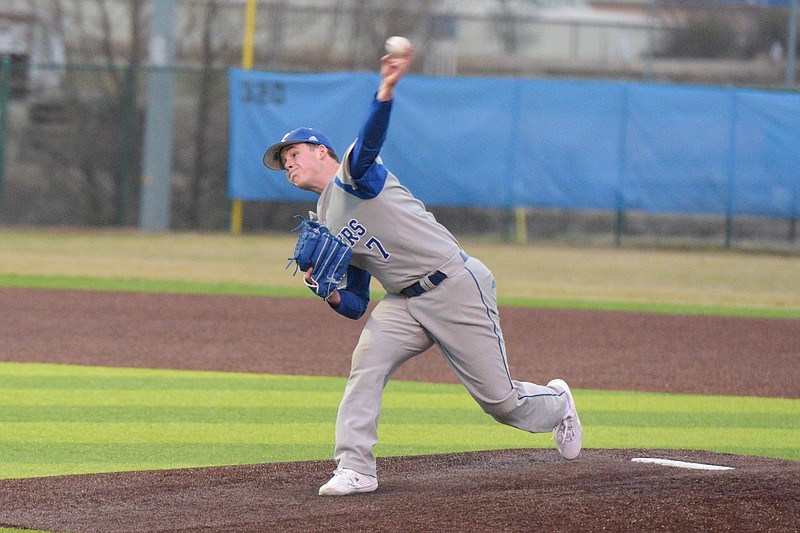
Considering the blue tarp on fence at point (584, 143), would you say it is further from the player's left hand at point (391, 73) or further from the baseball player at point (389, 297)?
the player's left hand at point (391, 73)

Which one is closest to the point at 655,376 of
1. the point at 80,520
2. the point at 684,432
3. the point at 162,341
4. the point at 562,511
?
the point at 684,432

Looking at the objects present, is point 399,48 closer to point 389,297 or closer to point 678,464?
point 389,297

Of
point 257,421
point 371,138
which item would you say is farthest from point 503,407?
point 257,421

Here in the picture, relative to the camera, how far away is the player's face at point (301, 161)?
5367 millimetres

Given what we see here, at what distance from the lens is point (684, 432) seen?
7344 millimetres

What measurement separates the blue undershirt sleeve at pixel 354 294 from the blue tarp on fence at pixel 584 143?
537 inches

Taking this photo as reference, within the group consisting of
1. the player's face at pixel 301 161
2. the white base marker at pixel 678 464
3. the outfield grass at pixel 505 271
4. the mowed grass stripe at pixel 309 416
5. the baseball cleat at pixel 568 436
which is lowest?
the outfield grass at pixel 505 271

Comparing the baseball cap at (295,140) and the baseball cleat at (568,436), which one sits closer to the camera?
the baseball cap at (295,140)

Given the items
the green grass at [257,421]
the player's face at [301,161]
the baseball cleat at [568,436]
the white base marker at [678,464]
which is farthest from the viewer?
the green grass at [257,421]

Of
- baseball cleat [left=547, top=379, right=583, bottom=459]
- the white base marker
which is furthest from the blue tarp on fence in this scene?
baseball cleat [left=547, top=379, right=583, bottom=459]

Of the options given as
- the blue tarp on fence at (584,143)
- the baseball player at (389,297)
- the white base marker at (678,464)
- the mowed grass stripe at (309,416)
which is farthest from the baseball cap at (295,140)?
the blue tarp on fence at (584,143)

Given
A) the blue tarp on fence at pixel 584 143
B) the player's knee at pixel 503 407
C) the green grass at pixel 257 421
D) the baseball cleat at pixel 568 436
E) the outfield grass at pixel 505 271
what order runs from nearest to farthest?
the player's knee at pixel 503 407
the baseball cleat at pixel 568 436
the green grass at pixel 257 421
the outfield grass at pixel 505 271
the blue tarp on fence at pixel 584 143

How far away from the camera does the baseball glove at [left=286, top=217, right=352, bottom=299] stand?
205 inches

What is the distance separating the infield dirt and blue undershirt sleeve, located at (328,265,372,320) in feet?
2.49
